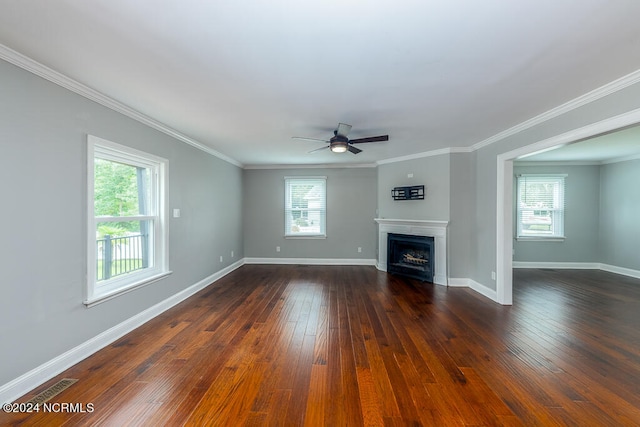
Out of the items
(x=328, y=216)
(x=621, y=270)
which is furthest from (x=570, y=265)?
(x=328, y=216)

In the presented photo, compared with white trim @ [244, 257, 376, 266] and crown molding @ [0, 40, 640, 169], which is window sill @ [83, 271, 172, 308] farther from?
white trim @ [244, 257, 376, 266]

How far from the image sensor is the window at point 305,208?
6426 millimetres

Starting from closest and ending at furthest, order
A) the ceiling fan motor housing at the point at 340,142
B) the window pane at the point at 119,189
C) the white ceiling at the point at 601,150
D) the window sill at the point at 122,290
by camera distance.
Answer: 1. the window sill at the point at 122,290
2. the window pane at the point at 119,189
3. the ceiling fan motor housing at the point at 340,142
4. the white ceiling at the point at 601,150

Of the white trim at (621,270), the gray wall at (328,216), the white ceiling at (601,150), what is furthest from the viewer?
the gray wall at (328,216)

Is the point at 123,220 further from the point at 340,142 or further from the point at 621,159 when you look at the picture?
the point at 621,159

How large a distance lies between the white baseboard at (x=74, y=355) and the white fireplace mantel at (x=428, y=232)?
4.11m

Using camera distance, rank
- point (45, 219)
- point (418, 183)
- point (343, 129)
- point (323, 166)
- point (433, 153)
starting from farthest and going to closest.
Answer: point (323, 166), point (418, 183), point (433, 153), point (343, 129), point (45, 219)

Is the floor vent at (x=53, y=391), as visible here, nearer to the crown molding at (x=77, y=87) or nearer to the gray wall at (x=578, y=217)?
the crown molding at (x=77, y=87)

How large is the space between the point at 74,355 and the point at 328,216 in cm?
492

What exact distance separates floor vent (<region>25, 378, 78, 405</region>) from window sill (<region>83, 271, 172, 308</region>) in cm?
61

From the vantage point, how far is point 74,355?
7.40ft

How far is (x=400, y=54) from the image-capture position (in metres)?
1.79

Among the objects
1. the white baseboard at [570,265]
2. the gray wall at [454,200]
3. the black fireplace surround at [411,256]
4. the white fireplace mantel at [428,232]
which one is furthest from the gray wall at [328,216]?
the white baseboard at [570,265]

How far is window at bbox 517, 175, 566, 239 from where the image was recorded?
19.4 feet
